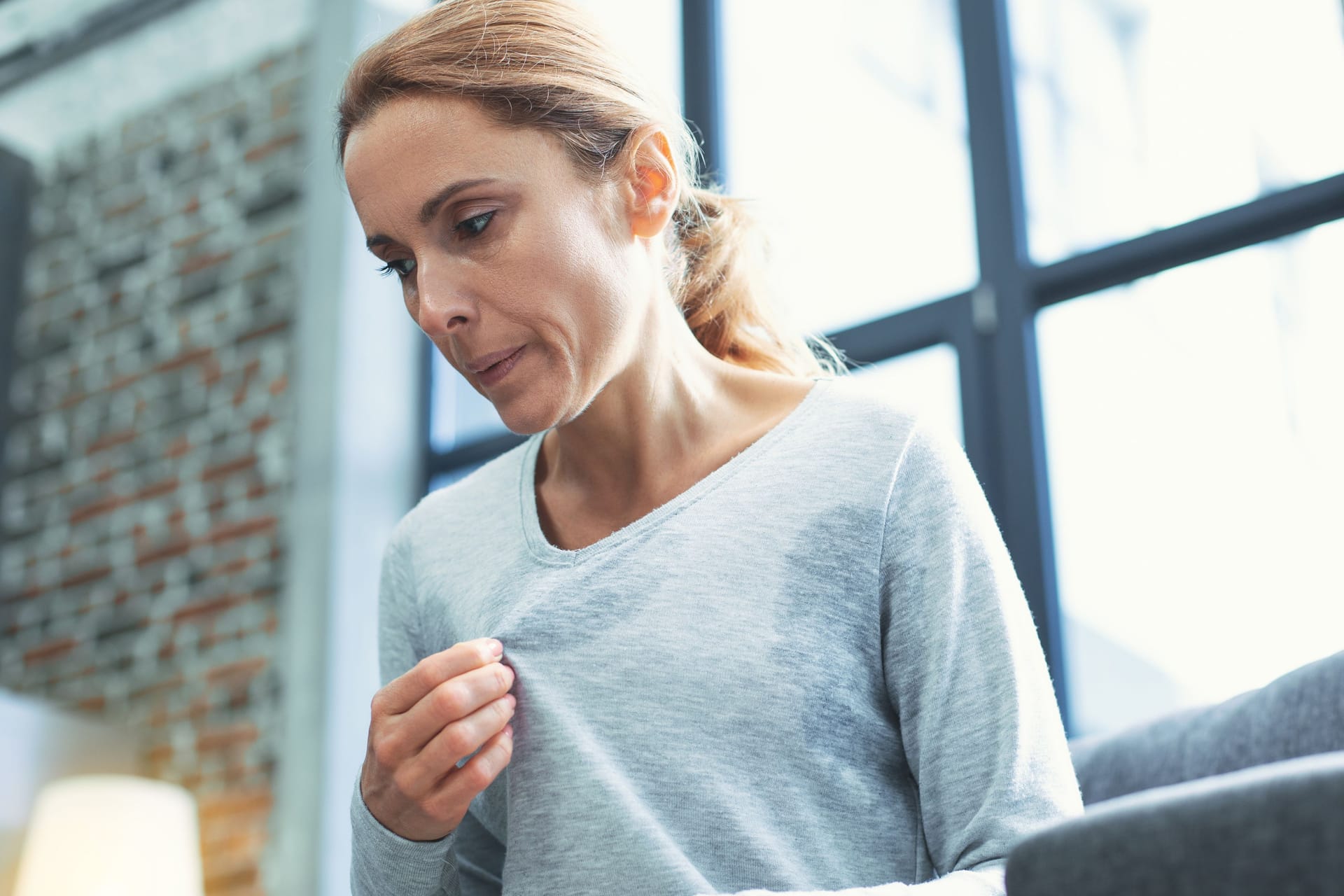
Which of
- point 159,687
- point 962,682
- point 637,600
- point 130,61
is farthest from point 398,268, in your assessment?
point 130,61

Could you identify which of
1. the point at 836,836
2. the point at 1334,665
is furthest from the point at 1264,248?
the point at 836,836

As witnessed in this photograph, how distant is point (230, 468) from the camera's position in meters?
4.04

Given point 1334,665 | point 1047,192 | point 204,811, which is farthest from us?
point 204,811

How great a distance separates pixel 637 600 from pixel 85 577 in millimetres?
3467

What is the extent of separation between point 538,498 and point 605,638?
0.25 metres

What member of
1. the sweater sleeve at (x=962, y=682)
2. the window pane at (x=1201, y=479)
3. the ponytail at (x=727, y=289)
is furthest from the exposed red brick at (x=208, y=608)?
the sweater sleeve at (x=962, y=682)

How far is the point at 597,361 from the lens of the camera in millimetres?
1210

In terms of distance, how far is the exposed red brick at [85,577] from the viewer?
4.18 metres

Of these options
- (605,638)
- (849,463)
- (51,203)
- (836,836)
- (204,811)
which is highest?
(51,203)

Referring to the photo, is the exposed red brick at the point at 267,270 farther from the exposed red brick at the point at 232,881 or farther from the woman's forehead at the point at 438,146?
the woman's forehead at the point at 438,146

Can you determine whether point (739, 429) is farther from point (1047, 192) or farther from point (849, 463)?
point (1047, 192)

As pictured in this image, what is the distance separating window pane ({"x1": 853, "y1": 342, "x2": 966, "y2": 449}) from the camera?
10.1 feet

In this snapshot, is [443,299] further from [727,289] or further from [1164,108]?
[1164,108]

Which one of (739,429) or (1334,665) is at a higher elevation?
(739,429)
